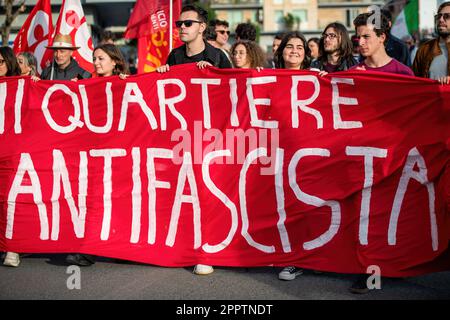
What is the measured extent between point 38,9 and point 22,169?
4021mm

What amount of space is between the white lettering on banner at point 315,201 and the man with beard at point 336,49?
1.31m

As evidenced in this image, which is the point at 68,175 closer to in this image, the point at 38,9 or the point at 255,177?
the point at 255,177

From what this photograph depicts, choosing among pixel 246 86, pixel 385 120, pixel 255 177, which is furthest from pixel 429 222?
pixel 246 86

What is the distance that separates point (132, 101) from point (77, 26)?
322 cm

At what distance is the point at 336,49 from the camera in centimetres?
583

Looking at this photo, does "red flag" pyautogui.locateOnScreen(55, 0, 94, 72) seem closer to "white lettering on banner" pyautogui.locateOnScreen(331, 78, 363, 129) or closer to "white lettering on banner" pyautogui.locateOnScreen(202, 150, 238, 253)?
"white lettering on banner" pyautogui.locateOnScreen(202, 150, 238, 253)

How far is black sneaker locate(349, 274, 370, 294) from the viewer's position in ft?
14.2

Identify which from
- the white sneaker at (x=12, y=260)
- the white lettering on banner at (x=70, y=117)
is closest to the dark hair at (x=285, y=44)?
the white lettering on banner at (x=70, y=117)

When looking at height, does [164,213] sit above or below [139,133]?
below

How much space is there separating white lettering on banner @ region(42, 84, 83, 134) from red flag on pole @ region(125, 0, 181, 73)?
3721mm

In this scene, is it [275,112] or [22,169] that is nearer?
[275,112]

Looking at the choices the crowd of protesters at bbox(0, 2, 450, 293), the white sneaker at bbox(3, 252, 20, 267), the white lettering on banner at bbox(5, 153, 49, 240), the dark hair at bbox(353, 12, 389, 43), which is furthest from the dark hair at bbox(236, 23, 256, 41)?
the white sneaker at bbox(3, 252, 20, 267)
